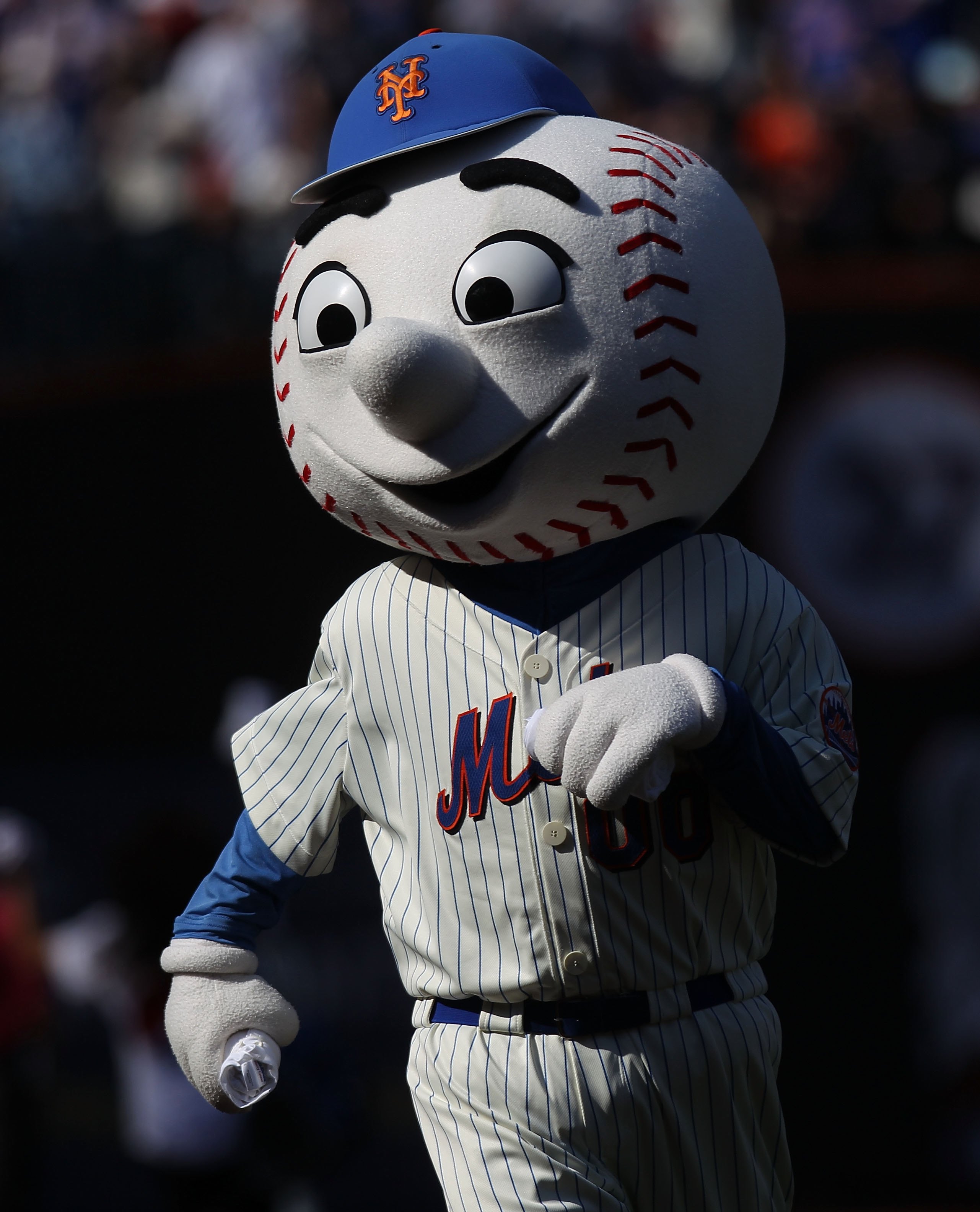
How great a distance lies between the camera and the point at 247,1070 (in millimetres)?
2301

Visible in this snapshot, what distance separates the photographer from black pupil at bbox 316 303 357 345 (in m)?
2.17

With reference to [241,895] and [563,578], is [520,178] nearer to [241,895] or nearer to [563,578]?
[563,578]

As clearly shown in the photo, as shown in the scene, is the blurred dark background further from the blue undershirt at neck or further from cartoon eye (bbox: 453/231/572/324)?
cartoon eye (bbox: 453/231/572/324)

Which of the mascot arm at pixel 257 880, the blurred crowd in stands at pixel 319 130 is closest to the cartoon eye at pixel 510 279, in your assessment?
the mascot arm at pixel 257 880

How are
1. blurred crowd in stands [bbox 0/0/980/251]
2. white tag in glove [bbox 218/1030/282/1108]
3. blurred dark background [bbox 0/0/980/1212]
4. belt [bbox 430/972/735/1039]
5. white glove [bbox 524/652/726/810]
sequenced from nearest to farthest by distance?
white glove [bbox 524/652/726/810] < belt [bbox 430/972/735/1039] < white tag in glove [bbox 218/1030/282/1108] < blurred dark background [bbox 0/0/980/1212] < blurred crowd in stands [bbox 0/0/980/251]

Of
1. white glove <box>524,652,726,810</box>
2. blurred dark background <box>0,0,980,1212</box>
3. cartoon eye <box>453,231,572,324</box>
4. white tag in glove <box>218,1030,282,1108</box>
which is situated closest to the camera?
white glove <box>524,652,726,810</box>

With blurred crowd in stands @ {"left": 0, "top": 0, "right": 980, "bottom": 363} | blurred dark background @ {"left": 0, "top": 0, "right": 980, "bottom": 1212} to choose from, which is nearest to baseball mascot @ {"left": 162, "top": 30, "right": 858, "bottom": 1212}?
blurred dark background @ {"left": 0, "top": 0, "right": 980, "bottom": 1212}

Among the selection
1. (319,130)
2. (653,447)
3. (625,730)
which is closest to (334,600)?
(319,130)

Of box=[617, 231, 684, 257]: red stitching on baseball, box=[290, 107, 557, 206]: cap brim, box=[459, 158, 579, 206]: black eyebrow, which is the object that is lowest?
box=[617, 231, 684, 257]: red stitching on baseball

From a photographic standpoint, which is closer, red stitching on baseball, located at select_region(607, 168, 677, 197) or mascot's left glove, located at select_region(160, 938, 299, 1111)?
red stitching on baseball, located at select_region(607, 168, 677, 197)

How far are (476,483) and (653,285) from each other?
1.19 ft

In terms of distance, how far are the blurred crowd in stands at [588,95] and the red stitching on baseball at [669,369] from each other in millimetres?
3801

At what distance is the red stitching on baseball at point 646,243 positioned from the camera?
2.12m

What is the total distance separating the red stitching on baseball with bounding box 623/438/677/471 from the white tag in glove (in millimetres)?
1038
